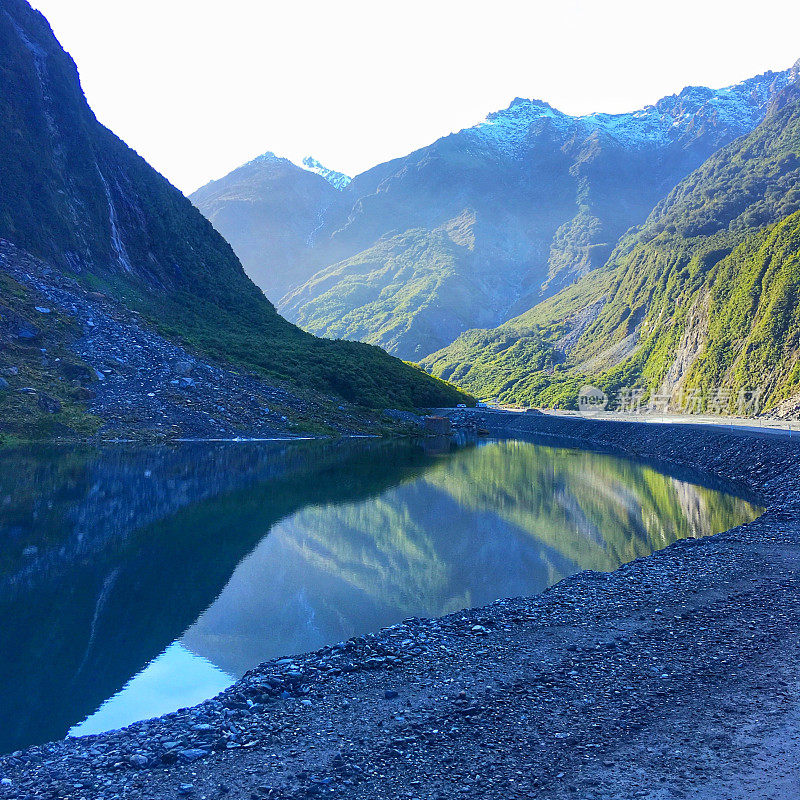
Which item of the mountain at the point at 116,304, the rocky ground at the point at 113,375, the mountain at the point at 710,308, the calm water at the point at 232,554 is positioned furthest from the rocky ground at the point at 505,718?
the mountain at the point at 710,308

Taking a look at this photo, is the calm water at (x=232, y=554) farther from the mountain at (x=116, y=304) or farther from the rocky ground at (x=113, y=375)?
the mountain at (x=116, y=304)

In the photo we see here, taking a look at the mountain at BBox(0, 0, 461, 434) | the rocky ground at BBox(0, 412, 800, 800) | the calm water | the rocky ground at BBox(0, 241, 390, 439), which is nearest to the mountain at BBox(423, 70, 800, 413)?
the mountain at BBox(0, 0, 461, 434)

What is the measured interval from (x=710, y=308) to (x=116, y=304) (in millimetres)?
96116

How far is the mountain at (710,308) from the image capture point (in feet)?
276

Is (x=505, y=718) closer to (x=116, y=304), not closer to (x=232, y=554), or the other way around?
(x=232, y=554)

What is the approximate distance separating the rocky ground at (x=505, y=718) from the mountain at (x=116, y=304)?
3832cm

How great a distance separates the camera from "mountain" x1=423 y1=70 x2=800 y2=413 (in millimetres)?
84250

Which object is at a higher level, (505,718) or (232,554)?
(505,718)

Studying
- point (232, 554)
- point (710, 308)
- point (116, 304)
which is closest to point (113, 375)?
point (116, 304)

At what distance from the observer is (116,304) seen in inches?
2424

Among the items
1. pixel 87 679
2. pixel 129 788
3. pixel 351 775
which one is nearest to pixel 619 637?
pixel 351 775

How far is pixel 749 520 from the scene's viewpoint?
1125 inches

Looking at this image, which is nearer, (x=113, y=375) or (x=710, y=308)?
(x=113, y=375)

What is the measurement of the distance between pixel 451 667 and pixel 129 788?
6090mm
